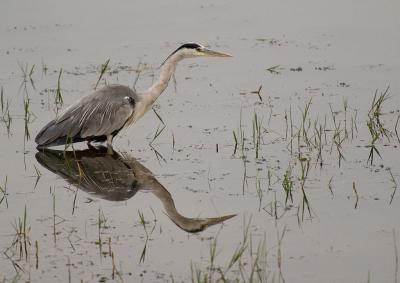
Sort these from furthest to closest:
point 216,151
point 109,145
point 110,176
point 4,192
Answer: point 109,145 → point 216,151 → point 110,176 → point 4,192

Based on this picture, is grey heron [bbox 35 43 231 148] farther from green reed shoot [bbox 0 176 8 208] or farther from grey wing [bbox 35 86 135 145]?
green reed shoot [bbox 0 176 8 208]

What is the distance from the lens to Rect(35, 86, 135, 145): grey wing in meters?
8.12

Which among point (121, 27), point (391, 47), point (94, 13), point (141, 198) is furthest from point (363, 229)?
point (94, 13)

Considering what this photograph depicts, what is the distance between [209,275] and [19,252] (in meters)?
1.32

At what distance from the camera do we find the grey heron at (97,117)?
26.4 ft

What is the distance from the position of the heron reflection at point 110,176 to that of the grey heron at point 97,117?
0.15 metres

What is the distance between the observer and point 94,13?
12.7 meters

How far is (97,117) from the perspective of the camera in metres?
8.23

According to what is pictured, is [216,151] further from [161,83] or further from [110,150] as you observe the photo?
[161,83]

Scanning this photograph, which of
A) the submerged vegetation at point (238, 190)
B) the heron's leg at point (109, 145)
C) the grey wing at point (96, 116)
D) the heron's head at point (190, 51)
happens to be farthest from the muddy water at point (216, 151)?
the heron's head at point (190, 51)

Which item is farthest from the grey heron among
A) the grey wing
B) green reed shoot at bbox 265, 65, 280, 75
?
green reed shoot at bbox 265, 65, 280, 75

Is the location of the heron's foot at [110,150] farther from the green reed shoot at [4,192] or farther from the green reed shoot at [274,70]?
the green reed shoot at [274,70]

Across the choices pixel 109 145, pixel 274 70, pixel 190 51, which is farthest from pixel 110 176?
pixel 274 70

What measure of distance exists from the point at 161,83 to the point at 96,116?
2.68 feet
